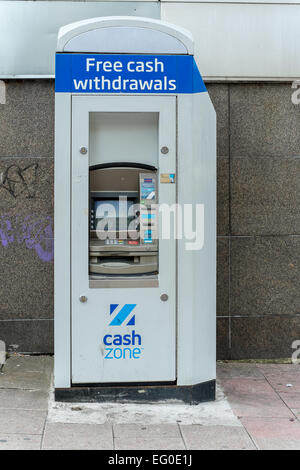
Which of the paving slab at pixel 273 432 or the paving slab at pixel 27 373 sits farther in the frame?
the paving slab at pixel 27 373

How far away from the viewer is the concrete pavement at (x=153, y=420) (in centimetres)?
403

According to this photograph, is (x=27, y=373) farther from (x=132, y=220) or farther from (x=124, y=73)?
(x=124, y=73)

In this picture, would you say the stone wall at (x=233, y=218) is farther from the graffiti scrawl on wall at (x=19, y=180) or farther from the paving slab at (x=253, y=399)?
the paving slab at (x=253, y=399)

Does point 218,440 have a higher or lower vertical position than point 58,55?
lower

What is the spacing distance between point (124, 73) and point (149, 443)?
2826 mm

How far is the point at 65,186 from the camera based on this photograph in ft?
15.4

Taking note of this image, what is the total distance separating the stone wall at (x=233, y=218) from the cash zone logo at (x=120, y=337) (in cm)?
159

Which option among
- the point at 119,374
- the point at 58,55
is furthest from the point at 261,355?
the point at 58,55

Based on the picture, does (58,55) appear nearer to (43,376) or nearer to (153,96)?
(153,96)

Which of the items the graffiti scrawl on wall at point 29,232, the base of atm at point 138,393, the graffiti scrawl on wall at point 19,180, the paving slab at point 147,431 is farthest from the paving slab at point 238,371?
the graffiti scrawl on wall at point 19,180

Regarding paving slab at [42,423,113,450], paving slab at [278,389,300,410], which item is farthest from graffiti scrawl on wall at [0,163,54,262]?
paving slab at [278,389,300,410]

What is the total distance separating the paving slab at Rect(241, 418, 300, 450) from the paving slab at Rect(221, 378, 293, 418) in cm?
14
